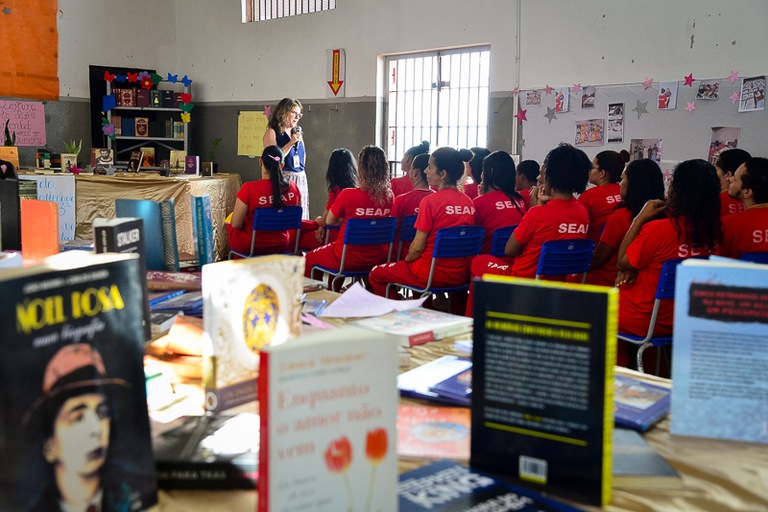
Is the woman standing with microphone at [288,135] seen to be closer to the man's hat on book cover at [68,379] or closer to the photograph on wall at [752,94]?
the photograph on wall at [752,94]

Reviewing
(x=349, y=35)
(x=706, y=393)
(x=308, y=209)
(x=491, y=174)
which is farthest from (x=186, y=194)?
(x=706, y=393)

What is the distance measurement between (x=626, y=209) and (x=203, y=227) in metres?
2.53

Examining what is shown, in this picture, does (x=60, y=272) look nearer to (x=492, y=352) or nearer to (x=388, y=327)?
(x=492, y=352)

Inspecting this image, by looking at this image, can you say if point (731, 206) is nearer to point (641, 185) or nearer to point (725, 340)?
point (641, 185)

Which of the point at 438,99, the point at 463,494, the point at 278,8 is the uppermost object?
the point at 278,8

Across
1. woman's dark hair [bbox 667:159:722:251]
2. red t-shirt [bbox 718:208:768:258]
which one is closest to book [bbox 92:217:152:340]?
woman's dark hair [bbox 667:159:722:251]

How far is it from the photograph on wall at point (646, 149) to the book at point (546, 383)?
523 cm

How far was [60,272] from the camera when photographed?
89cm

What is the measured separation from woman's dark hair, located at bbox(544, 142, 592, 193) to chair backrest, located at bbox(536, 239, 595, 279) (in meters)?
0.36

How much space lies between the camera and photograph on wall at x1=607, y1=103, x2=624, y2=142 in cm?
619

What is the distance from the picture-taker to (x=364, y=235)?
4.85 meters

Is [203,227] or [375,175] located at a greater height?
[375,175]

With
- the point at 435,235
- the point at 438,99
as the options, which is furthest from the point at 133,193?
the point at 435,235

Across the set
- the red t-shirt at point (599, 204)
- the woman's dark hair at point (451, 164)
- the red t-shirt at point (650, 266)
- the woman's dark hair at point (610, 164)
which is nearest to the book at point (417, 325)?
the red t-shirt at point (650, 266)
